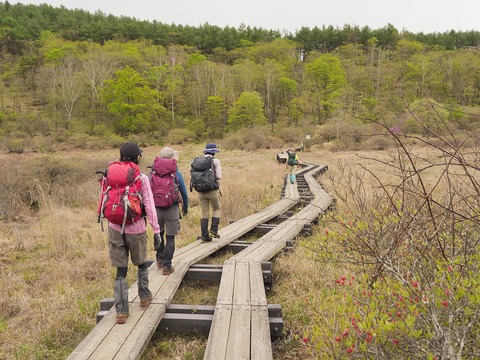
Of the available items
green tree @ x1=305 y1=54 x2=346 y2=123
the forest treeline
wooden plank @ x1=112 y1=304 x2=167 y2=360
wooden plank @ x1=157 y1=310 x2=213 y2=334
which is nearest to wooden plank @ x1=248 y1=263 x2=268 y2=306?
wooden plank @ x1=157 y1=310 x2=213 y2=334

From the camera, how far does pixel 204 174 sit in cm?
615

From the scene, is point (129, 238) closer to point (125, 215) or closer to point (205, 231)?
point (125, 215)

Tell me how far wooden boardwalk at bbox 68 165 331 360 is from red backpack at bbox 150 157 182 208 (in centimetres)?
103

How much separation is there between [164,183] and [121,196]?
1358mm

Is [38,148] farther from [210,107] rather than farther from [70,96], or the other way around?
[210,107]

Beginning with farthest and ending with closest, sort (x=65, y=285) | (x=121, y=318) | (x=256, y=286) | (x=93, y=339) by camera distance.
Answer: (x=65, y=285)
(x=256, y=286)
(x=121, y=318)
(x=93, y=339)

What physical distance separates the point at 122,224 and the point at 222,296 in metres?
1.50

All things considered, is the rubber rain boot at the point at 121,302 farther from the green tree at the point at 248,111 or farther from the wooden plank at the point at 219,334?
the green tree at the point at 248,111

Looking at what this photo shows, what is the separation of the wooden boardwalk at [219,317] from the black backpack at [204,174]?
1112mm

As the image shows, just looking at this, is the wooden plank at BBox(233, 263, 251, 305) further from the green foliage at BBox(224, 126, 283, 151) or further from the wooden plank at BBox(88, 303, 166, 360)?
the green foliage at BBox(224, 126, 283, 151)

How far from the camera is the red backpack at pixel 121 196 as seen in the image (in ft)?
11.5

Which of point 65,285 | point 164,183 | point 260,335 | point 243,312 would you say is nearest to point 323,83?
point 164,183

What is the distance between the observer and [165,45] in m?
91.5

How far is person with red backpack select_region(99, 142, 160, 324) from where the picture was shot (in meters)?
3.54
